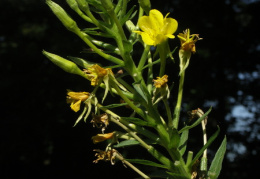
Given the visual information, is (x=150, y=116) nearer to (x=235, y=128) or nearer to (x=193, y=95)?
(x=193, y=95)

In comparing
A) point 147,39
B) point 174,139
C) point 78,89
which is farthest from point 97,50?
point 78,89

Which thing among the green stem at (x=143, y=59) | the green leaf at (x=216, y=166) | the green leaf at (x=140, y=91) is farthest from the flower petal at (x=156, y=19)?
the green leaf at (x=216, y=166)

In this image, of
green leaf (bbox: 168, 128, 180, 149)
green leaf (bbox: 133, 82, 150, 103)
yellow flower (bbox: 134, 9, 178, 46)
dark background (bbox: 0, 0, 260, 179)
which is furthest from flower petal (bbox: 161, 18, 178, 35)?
dark background (bbox: 0, 0, 260, 179)

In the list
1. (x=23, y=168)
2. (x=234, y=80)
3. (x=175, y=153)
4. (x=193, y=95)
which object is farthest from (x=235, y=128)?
(x=175, y=153)

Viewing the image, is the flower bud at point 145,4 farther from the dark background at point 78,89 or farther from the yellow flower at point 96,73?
the dark background at point 78,89

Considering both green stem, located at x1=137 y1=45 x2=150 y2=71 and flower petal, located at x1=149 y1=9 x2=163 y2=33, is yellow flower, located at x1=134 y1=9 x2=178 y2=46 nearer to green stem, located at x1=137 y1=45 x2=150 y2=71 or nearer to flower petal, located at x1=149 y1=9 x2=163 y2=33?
flower petal, located at x1=149 y1=9 x2=163 y2=33

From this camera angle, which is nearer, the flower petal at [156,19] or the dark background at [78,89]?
the flower petal at [156,19]
